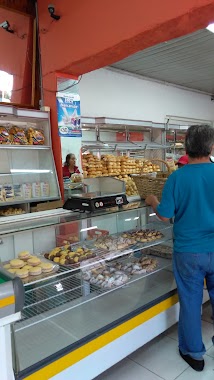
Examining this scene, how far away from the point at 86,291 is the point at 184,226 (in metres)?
0.85

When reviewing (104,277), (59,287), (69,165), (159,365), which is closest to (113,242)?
(104,277)

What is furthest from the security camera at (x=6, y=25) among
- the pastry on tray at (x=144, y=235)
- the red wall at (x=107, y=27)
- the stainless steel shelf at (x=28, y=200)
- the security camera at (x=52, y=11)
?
the pastry on tray at (x=144, y=235)

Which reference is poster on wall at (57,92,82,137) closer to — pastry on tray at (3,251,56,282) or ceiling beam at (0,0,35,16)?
ceiling beam at (0,0,35,16)

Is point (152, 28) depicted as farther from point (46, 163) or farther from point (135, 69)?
point (135, 69)

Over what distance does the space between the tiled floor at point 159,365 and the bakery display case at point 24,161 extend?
2334 millimetres

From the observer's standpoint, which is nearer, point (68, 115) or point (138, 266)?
point (138, 266)

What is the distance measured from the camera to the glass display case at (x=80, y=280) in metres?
1.76

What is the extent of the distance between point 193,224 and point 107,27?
2252 millimetres

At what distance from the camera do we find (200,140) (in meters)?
1.90

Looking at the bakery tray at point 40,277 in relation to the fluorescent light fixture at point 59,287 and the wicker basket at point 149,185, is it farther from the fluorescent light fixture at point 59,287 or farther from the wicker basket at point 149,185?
the wicker basket at point 149,185

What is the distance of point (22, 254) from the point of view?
6.42 ft

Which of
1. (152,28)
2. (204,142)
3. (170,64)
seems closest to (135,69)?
(170,64)

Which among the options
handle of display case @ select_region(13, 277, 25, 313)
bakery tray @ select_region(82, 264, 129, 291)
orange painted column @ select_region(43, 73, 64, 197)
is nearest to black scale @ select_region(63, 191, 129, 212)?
bakery tray @ select_region(82, 264, 129, 291)

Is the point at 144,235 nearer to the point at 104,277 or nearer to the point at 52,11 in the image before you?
the point at 104,277
